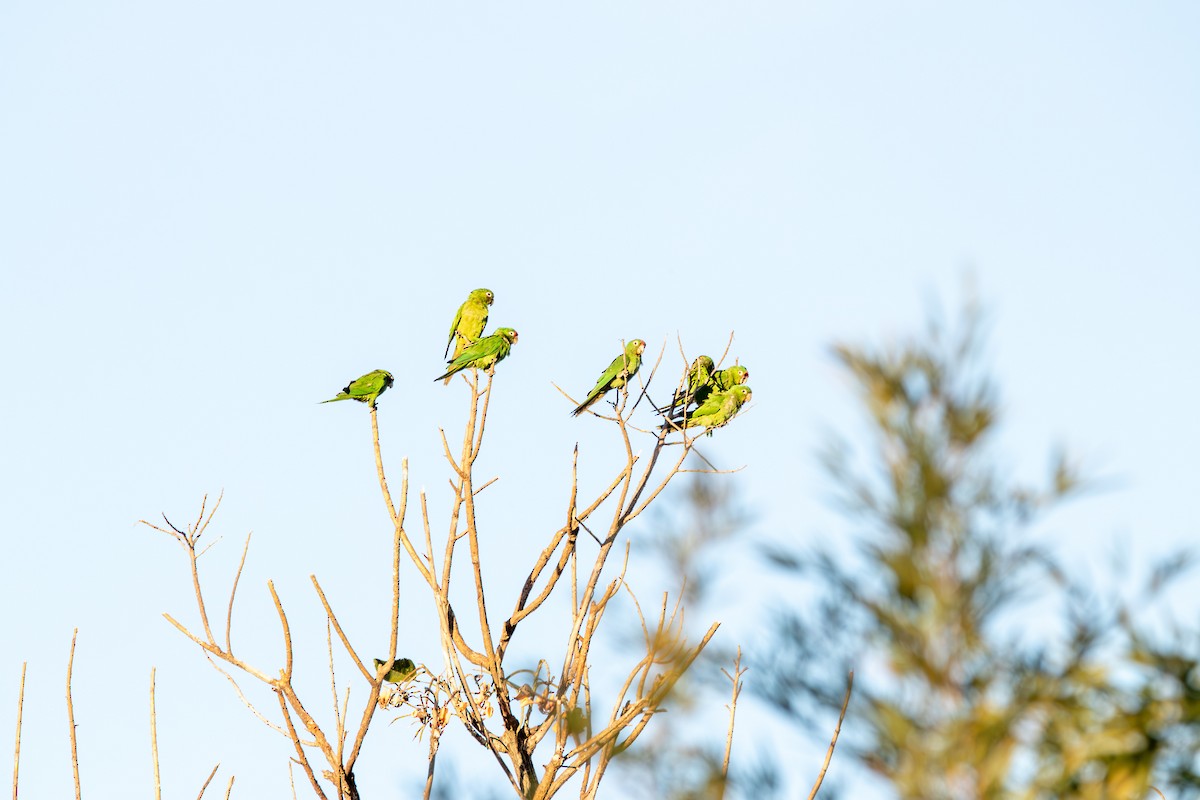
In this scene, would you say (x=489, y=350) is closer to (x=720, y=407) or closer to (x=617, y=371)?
(x=617, y=371)

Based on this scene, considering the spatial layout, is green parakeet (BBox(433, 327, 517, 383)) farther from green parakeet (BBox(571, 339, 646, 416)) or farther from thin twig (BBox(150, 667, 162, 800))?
thin twig (BBox(150, 667, 162, 800))

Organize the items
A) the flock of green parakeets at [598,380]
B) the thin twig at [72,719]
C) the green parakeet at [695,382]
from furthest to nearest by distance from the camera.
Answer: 1. the flock of green parakeets at [598,380]
2. the green parakeet at [695,382]
3. the thin twig at [72,719]

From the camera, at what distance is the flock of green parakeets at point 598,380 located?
6.33 meters

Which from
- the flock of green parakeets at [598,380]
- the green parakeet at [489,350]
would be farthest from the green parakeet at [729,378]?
the green parakeet at [489,350]

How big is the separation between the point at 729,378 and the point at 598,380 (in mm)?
771

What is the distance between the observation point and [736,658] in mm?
4254

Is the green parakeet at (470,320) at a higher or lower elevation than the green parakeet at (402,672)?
higher

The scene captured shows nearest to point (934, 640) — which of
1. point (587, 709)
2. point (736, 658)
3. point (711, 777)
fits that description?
point (711, 777)

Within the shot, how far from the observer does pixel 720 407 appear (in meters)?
6.48

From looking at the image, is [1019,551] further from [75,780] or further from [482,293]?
[482,293]

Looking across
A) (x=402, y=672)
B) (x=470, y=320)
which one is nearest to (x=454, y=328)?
(x=470, y=320)

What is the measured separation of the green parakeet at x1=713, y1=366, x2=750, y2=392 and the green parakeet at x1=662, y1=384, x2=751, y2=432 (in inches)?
4.2

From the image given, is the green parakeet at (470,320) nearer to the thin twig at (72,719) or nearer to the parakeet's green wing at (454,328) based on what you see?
the parakeet's green wing at (454,328)

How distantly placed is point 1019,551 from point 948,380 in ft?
1.64
